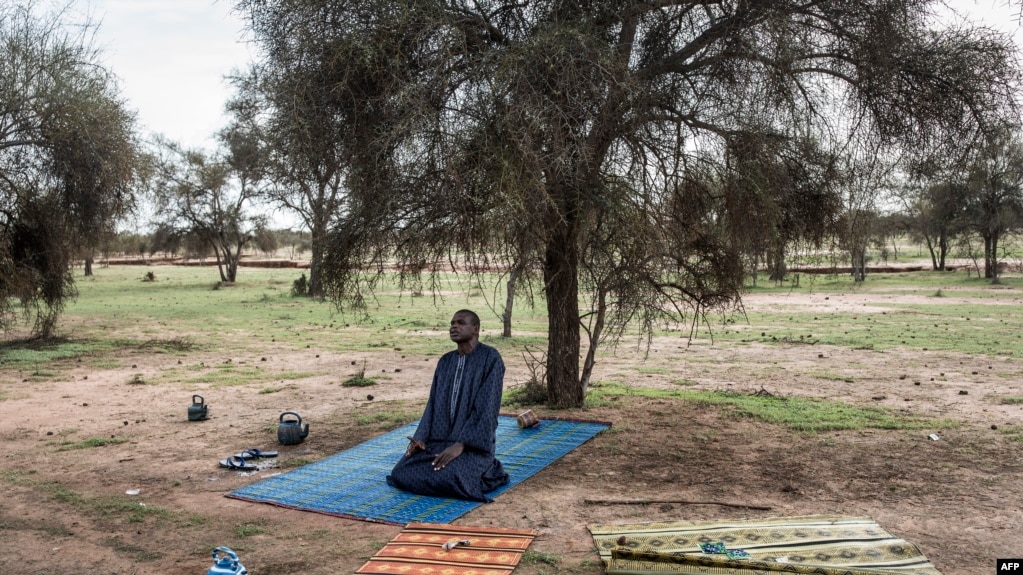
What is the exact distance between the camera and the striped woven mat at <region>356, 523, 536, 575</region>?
4.94 meters

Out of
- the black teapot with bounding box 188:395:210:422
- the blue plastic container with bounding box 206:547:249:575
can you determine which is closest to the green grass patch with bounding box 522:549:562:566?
the blue plastic container with bounding box 206:547:249:575

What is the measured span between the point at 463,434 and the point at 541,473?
0.99 meters

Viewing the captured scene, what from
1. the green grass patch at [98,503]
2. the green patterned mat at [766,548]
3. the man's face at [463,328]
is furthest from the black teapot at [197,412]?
the green patterned mat at [766,548]

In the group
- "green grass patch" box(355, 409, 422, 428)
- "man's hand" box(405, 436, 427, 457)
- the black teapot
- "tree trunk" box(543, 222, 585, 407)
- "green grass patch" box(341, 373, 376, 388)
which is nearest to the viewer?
"man's hand" box(405, 436, 427, 457)

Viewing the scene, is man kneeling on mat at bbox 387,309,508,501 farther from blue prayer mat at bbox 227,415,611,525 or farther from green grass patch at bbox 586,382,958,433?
green grass patch at bbox 586,382,958,433

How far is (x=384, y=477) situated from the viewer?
722 cm

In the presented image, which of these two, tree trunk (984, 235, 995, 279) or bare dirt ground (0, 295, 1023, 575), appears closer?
bare dirt ground (0, 295, 1023, 575)

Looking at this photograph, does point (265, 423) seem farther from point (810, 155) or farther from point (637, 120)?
point (810, 155)

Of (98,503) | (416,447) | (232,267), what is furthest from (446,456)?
(232,267)

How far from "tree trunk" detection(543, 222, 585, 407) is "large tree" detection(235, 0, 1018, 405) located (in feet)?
0.21

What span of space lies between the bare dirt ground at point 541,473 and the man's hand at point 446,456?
0.51m

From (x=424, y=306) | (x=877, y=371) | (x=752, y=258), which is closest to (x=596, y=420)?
(x=752, y=258)

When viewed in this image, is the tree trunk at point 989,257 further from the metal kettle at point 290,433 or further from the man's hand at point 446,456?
the man's hand at point 446,456

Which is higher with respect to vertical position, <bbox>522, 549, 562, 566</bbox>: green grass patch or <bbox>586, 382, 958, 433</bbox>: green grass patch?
<bbox>586, 382, 958, 433</bbox>: green grass patch
